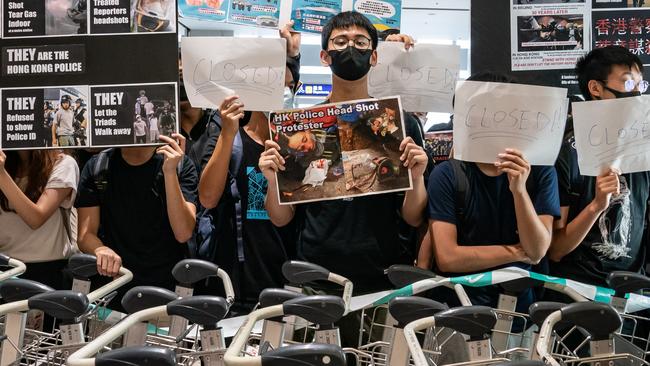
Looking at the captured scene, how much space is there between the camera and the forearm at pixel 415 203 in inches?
119

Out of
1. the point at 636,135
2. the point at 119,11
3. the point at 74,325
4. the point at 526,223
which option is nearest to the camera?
the point at 74,325

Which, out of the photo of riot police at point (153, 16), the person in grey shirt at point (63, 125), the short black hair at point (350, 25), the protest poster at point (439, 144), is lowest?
the protest poster at point (439, 144)

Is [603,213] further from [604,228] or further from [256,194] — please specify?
[256,194]

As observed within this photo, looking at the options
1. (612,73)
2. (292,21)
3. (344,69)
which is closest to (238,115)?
(344,69)

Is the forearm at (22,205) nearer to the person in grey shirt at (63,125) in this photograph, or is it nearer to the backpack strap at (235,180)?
the person in grey shirt at (63,125)

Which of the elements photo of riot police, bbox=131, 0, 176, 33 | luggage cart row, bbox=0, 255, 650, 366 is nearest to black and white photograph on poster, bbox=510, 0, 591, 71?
luggage cart row, bbox=0, 255, 650, 366

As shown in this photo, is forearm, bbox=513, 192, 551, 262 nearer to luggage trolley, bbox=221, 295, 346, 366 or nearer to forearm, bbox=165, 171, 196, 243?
luggage trolley, bbox=221, 295, 346, 366

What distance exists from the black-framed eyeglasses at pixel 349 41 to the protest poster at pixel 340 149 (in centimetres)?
28

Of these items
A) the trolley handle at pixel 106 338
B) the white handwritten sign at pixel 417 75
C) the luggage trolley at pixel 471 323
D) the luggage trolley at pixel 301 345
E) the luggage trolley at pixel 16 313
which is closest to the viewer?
the luggage trolley at pixel 301 345

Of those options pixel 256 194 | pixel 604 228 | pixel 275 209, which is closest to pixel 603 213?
pixel 604 228

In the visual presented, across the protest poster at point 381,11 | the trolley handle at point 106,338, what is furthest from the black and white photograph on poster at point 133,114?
the trolley handle at point 106,338

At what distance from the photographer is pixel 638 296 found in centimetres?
262

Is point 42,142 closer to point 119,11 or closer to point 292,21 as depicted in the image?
point 119,11

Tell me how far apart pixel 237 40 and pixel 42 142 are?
3.33 feet
